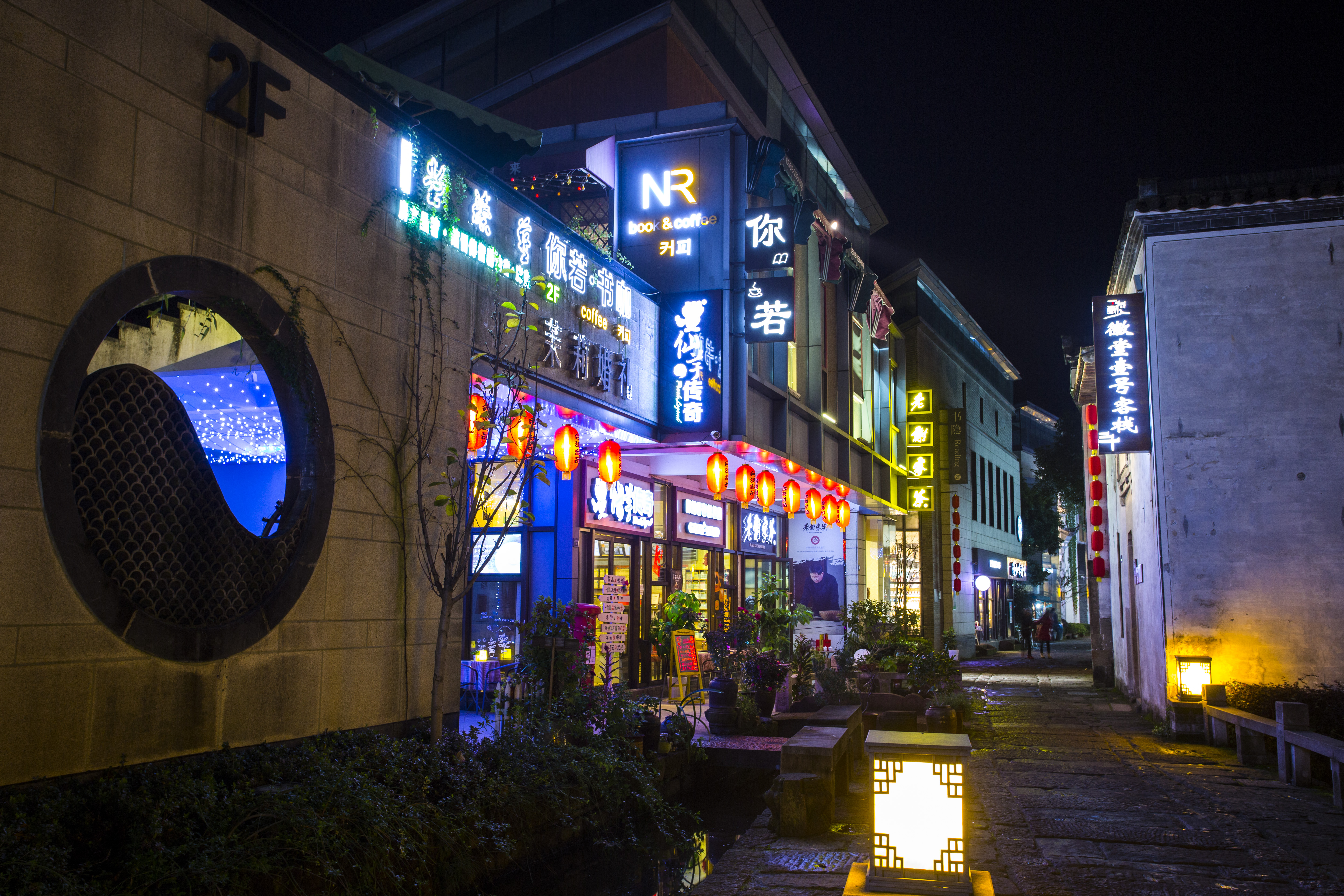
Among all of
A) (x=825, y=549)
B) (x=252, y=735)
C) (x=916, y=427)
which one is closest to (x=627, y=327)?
(x=252, y=735)

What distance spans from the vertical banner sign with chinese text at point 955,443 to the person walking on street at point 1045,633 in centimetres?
761

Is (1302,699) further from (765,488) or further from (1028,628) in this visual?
(1028,628)

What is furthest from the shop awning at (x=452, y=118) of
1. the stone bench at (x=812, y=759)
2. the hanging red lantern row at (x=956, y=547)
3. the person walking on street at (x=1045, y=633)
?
the person walking on street at (x=1045, y=633)

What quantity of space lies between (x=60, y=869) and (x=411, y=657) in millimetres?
4213

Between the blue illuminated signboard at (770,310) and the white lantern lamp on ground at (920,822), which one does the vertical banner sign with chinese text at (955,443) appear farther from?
the white lantern lamp on ground at (920,822)

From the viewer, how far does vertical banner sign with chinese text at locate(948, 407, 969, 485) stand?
104ft

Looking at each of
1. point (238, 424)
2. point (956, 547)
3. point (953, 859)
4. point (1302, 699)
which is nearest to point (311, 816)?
point (953, 859)

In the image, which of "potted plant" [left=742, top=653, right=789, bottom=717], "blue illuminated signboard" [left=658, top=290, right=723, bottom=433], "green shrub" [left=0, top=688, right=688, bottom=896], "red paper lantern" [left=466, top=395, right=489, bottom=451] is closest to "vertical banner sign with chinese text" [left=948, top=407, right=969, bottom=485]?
"blue illuminated signboard" [left=658, top=290, right=723, bottom=433]

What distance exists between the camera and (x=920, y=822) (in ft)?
17.4

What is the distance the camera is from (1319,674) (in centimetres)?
1323

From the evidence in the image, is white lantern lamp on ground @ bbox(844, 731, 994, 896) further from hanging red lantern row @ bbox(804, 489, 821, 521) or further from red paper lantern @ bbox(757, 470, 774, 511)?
hanging red lantern row @ bbox(804, 489, 821, 521)

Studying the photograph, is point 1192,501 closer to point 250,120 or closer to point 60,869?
point 250,120

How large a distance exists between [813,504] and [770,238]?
766 cm

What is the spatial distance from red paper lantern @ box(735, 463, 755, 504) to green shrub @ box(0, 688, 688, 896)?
8524mm
